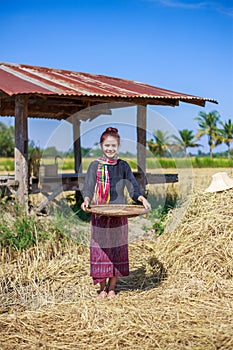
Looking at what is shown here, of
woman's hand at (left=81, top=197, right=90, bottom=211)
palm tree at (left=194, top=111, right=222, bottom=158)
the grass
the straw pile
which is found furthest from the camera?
palm tree at (left=194, top=111, right=222, bottom=158)

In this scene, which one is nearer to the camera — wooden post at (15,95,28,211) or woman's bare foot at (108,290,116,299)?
woman's bare foot at (108,290,116,299)

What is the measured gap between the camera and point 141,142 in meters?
8.70

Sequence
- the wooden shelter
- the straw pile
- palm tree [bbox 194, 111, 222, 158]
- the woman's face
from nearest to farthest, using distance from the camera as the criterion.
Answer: the straw pile → the woman's face → the wooden shelter → palm tree [bbox 194, 111, 222, 158]

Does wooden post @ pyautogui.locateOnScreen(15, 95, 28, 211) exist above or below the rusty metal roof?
below

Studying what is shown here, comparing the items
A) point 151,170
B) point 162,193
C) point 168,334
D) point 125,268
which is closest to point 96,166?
point 125,268

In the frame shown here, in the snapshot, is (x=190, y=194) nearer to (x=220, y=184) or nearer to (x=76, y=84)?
(x=220, y=184)

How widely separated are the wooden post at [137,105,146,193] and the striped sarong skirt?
4.23 meters

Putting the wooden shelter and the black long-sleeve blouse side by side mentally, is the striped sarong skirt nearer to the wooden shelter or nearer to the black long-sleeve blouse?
the black long-sleeve blouse

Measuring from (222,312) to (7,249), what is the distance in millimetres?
2587

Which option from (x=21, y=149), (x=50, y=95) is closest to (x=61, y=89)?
(x=50, y=95)

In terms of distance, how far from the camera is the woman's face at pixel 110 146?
4.08 meters

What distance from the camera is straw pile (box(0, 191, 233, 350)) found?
3377mm

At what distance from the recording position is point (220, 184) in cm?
581

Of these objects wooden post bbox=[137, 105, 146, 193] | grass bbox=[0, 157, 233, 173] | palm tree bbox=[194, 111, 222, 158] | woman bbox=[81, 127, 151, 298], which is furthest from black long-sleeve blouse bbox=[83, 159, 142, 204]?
palm tree bbox=[194, 111, 222, 158]
